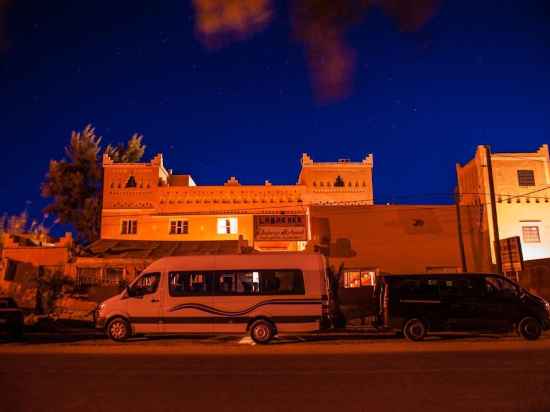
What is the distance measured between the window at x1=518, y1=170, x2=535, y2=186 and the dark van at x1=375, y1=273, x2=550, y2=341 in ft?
54.8

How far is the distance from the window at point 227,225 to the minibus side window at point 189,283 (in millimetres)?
15420

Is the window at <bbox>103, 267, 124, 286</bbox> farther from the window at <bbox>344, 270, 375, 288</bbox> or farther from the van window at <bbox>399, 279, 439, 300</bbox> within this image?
the van window at <bbox>399, 279, 439, 300</bbox>

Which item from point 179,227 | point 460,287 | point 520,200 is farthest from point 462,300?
point 179,227

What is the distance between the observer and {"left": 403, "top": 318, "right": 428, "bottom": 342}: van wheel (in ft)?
53.0

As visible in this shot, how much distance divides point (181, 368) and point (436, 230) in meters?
22.6

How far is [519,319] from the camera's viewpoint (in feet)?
52.7

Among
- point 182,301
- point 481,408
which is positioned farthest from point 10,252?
point 481,408

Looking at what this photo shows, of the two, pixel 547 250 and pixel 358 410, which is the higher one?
pixel 547 250

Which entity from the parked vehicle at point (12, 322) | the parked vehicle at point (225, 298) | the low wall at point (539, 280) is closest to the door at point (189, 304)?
the parked vehicle at point (225, 298)

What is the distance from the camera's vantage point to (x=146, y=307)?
1642cm

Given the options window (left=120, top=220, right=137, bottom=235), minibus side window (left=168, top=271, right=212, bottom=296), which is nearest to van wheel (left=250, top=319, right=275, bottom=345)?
minibus side window (left=168, top=271, right=212, bottom=296)

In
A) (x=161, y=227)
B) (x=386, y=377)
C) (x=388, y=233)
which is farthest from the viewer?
(x=161, y=227)

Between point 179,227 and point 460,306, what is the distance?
796 inches

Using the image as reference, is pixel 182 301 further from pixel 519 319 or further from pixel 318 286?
pixel 519 319
